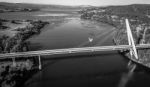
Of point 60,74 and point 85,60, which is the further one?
point 85,60

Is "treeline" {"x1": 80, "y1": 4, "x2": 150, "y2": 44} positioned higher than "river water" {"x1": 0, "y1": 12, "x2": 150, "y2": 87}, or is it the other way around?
"treeline" {"x1": 80, "y1": 4, "x2": 150, "y2": 44}

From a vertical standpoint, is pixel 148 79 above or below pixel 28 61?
below

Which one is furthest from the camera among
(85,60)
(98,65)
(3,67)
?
(85,60)

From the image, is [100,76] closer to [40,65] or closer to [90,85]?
[90,85]

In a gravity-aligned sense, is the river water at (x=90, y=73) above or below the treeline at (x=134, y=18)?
below

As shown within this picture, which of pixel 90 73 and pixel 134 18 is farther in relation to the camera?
pixel 134 18

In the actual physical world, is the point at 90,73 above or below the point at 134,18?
below

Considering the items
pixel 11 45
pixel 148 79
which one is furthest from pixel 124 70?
pixel 11 45

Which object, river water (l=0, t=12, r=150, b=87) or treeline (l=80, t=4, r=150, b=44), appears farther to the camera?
treeline (l=80, t=4, r=150, b=44)

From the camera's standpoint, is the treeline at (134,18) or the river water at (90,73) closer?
the river water at (90,73)

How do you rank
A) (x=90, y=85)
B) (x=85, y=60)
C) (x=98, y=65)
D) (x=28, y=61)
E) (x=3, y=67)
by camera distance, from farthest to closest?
(x=85, y=60) < (x=98, y=65) < (x=28, y=61) < (x=3, y=67) < (x=90, y=85)
